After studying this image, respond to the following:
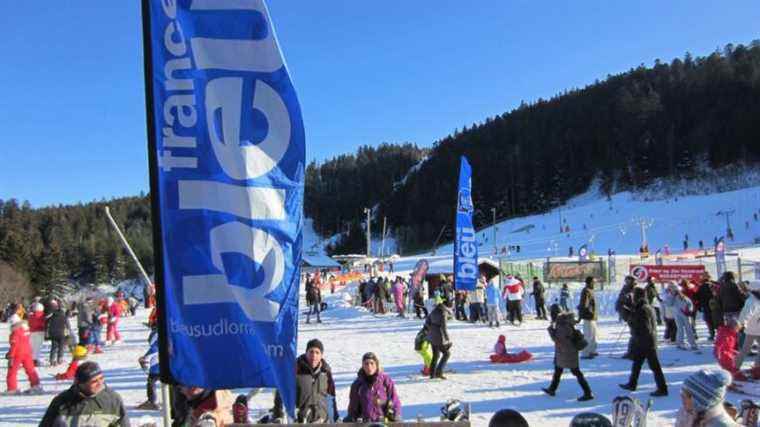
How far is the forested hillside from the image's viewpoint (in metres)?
95.9

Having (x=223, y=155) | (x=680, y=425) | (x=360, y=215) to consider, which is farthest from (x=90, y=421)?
(x=360, y=215)

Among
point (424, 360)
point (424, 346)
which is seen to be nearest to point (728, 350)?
point (424, 346)

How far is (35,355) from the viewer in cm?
1183

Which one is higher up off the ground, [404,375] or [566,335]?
[566,335]

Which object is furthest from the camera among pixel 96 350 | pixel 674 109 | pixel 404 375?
pixel 674 109

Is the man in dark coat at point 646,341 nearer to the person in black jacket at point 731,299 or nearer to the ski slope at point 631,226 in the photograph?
the person in black jacket at point 731,299

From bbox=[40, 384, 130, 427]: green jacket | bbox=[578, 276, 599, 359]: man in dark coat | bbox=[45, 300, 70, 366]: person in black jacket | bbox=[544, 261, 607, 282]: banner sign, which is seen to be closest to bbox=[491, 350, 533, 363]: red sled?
bbox=[578, 276, 599, 359]: man in dark coat

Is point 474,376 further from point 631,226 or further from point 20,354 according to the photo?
point 631,226

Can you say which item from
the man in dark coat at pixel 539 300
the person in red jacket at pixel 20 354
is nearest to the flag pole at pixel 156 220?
the person in red jacket at pixel 20 354

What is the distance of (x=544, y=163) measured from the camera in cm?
11275

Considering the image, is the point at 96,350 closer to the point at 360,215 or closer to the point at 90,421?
the point at 90,421

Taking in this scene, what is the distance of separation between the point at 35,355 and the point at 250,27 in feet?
38.7

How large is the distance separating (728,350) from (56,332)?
12.7m

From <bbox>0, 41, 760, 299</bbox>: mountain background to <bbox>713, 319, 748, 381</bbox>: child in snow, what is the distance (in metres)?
78.7
